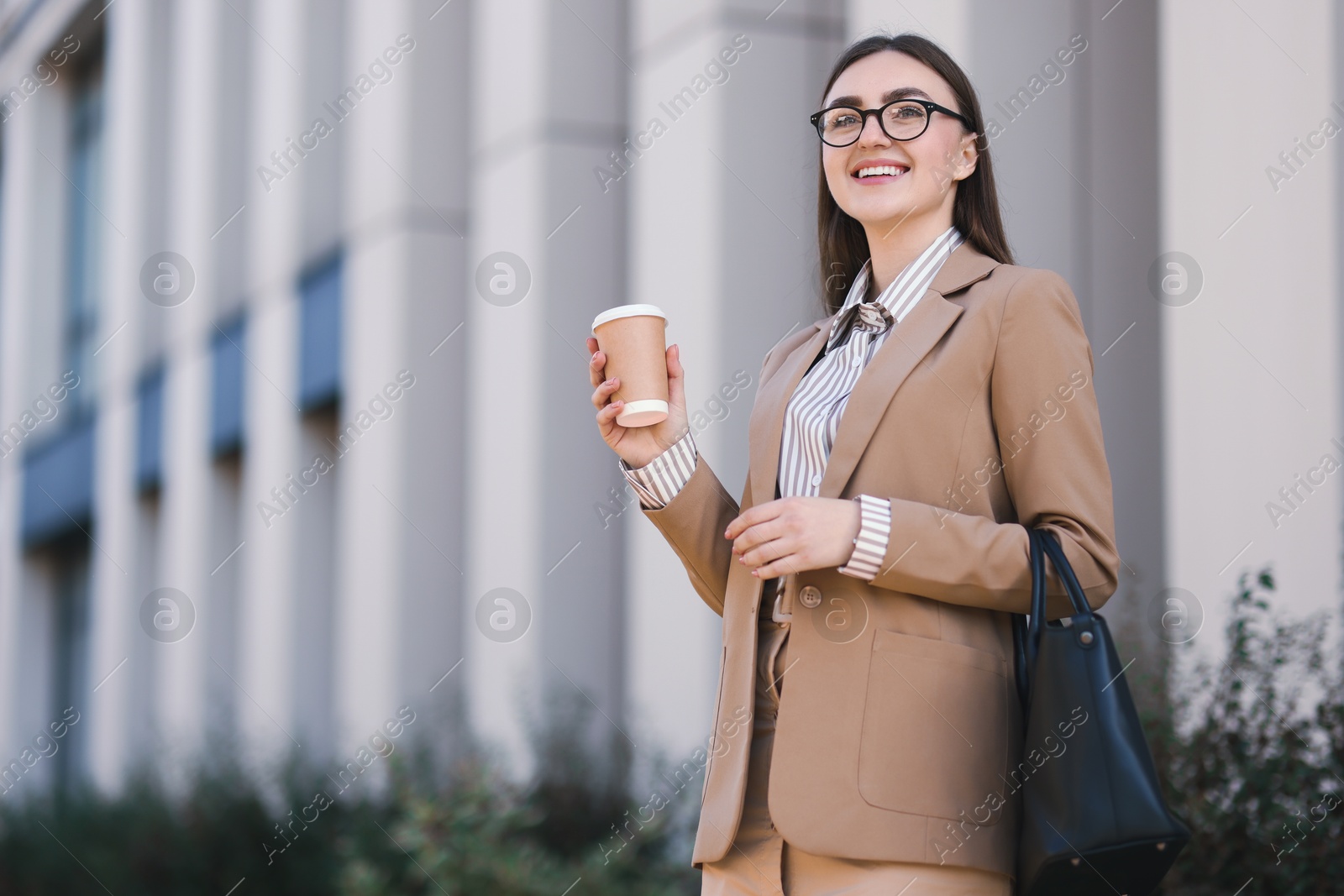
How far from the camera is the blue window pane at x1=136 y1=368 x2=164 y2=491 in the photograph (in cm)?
1432

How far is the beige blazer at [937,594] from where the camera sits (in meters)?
1.98

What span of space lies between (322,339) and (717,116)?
16.7 feet

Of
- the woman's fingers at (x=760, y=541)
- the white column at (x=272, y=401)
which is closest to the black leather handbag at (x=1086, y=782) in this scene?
the woman's fingers at (x=760, y=541)

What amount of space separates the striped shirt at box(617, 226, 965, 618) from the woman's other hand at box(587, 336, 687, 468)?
0.02 meters

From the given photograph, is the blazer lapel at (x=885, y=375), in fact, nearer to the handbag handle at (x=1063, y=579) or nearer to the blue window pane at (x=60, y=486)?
the handbag handle at (x=1063, y=579)

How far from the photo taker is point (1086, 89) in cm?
567

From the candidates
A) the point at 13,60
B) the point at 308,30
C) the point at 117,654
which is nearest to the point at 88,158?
the point at 13,60

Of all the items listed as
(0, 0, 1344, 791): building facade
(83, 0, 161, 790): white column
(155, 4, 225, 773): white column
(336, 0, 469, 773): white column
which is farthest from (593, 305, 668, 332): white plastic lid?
(83, 0, 161, 790): white column

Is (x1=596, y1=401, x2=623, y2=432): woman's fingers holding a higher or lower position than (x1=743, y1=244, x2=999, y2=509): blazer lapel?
higher

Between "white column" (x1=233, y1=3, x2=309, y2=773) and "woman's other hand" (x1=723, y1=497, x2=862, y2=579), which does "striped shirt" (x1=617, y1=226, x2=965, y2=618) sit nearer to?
"woman's other hand" (x1=723, y1=497, x2=862, y2=579)

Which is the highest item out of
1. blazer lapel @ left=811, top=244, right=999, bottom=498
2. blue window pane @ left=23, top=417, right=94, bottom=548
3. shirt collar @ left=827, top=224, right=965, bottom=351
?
blue window pane @ left=23, top=417, right=94, bottom=548

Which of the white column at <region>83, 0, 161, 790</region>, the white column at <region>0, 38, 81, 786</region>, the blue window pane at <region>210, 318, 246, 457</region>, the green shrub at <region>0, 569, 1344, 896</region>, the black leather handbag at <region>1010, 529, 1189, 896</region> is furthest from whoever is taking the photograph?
the white column at <region>0, 38, 81, 786</region>

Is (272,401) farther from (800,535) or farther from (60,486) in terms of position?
(800,535)

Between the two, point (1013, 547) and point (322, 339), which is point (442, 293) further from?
point (1013, 547)
